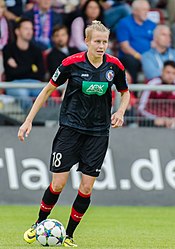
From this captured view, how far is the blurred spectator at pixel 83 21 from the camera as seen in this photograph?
16656 millimetres

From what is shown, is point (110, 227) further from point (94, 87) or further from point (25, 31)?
point (25, 31)

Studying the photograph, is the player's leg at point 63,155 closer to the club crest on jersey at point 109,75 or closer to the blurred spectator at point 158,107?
the club crest on jersey at point 109,75

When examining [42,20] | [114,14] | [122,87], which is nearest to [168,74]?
[42,20]

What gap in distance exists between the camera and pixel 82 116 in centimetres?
858

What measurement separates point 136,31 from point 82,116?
28.6 ft

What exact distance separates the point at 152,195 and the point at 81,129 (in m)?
5.54

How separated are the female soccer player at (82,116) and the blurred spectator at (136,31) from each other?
8264 millimetres

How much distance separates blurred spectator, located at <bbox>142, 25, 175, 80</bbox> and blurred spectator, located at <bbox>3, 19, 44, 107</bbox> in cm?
216

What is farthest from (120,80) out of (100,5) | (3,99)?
(100,5)

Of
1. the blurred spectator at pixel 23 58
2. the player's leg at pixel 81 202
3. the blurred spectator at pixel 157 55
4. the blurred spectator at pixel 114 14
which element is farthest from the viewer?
the blurred spectator at pixel 114 14

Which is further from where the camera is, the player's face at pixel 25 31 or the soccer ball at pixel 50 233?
the player's face at pixel 25 31

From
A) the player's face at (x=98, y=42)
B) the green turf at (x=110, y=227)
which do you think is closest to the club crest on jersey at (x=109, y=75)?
the player's face at (x=98, y=42)

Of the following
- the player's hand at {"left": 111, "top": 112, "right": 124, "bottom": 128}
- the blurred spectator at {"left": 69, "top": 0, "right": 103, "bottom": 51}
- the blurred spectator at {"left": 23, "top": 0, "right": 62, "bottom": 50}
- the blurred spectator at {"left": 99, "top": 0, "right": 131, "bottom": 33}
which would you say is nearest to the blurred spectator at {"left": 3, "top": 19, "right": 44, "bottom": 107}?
the blurred spectator at {"left": 23, "top": 0, "right": 62, "bottom": 50}

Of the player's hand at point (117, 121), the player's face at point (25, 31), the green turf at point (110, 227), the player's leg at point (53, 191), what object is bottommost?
the green turf at point (110, 227)
